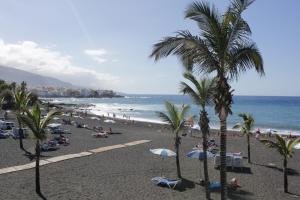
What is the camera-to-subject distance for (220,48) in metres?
9.65

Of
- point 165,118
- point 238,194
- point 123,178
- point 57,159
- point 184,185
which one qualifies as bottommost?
point 238,194

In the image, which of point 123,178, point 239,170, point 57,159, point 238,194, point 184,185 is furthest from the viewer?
point 239,170

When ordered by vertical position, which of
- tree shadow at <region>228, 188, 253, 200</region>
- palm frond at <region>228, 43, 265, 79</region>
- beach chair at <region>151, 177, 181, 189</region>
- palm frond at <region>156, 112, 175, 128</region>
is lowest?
tree shadow at <region>228, 188, 253, 200</region>

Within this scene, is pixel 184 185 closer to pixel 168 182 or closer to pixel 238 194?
pixel 168 182

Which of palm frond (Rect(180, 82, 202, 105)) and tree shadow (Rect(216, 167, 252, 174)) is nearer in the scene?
palm frond (Rect(180, 82, 202, 105))

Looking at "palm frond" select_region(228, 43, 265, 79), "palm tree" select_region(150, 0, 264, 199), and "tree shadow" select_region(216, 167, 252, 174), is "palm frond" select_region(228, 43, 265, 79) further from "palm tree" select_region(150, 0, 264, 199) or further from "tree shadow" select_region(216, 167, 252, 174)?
"tree shadow" select_region(216, 167, 252, 174)

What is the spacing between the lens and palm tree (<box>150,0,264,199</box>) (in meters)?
9.52

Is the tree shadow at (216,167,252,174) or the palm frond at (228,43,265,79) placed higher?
the palm frond at (228,43,265,79)

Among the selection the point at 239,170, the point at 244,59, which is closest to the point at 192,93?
the point at 244,59

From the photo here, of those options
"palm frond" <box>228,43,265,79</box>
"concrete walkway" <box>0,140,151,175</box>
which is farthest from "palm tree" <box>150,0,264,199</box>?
"concrete walkway" <box>0,140,151,175</box>

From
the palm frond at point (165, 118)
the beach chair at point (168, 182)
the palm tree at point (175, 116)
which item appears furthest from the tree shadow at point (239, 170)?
the palm frond at point (165, 118)

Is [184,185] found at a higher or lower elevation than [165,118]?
lower

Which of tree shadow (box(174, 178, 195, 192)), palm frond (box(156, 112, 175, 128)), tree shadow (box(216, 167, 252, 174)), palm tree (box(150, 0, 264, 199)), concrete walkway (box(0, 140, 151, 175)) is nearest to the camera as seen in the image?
palm tree (box(150, 0, 264, 199))

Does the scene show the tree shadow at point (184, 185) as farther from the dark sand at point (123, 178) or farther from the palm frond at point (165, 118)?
the palm frond at point (165, 118)
